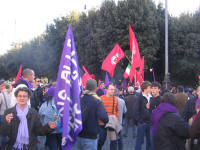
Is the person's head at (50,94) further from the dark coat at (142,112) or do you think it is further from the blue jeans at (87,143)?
the dark coat at (142,112)

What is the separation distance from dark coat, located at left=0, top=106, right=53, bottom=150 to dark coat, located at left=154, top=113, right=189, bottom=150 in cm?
175

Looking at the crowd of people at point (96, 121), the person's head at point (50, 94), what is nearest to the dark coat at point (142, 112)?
the crowd of people at point (96, 121)

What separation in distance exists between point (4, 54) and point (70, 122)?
5490cm

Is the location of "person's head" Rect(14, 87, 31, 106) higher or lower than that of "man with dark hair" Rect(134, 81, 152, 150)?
higher

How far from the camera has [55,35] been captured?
3125 centimetres

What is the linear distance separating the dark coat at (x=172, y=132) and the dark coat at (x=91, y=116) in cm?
91

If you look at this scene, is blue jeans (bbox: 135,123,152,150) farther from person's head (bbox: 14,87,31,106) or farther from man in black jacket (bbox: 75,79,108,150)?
person's head (bbox: 14,87,31,106)

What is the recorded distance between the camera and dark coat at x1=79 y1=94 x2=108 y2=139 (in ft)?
14.1

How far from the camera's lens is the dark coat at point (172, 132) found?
4086 millimetres

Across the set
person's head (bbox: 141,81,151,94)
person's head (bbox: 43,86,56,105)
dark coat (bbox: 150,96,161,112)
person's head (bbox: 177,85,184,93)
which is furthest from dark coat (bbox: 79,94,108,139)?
person's head (bbox: 177,85,184,93)

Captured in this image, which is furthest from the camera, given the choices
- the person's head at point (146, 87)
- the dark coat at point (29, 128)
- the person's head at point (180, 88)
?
the person's head at point (180, 88)

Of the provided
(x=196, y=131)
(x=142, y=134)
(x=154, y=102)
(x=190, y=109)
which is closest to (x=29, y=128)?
(x=196, y=131)

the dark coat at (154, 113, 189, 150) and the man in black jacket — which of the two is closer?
the dark coat at (154, 113, 189, 150)

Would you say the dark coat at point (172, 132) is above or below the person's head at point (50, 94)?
below
